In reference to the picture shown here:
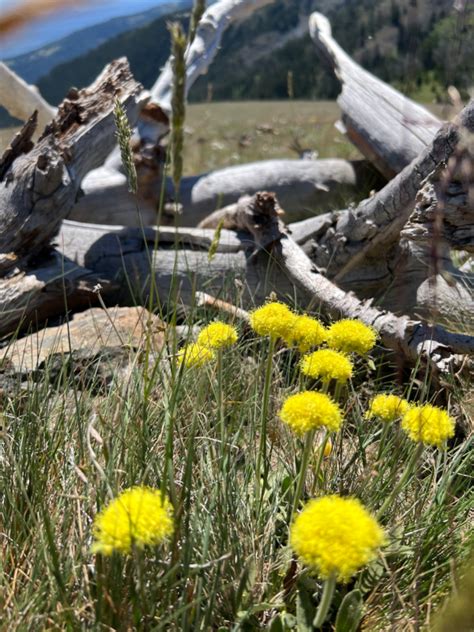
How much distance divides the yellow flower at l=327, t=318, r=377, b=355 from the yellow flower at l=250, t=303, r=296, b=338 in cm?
14

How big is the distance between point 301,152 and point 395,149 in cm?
288

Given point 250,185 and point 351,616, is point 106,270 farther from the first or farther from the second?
point 351,616

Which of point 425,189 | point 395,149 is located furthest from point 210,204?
point 425,189

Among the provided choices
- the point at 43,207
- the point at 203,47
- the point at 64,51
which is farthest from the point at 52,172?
the point at 203,47

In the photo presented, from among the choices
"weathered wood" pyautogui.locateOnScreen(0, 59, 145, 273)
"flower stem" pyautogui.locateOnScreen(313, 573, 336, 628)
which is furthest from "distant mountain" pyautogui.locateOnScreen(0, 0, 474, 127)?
"weathered wood" pyautogui.locateOnScreen(0, 59, 145, 273)

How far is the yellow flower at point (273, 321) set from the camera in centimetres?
170

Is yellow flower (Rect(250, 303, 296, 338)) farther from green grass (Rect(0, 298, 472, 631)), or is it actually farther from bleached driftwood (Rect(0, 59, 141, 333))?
bleached driftwood (Rect(0, 59, 141, 333))

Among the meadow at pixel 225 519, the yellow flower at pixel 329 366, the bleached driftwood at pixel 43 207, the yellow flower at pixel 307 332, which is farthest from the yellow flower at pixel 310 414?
the bleached driftwood at pixel 43 207

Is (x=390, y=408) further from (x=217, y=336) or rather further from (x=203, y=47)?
(x=203, y=47)

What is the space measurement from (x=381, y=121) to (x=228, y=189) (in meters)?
1.41

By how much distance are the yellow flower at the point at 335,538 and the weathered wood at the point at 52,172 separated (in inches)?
113

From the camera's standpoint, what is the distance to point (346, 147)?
9.42 meters

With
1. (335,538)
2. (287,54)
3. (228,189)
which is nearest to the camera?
(335,538)

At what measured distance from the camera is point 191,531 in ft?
5.52
